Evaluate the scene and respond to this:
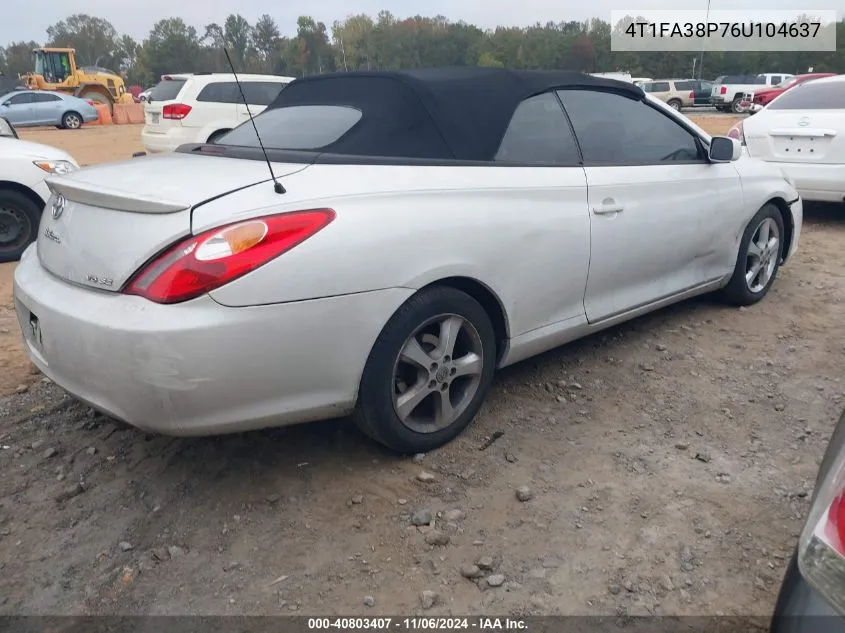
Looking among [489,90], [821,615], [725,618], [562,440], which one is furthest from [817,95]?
[821,615]

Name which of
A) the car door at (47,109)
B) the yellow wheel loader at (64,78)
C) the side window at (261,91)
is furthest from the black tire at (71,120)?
the side window at (261,91)

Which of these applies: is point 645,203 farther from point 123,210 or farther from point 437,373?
point 123,210

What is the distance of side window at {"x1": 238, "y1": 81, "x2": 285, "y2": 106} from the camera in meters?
11.2

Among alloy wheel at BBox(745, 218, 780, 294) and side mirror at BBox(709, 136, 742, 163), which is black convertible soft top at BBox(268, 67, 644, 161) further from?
alloy wheel at BBox(745, 218, 780, 294)

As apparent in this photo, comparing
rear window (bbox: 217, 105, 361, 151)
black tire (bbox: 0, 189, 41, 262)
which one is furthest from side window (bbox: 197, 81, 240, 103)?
rear window (bbox: 217, 105, 361, 151)

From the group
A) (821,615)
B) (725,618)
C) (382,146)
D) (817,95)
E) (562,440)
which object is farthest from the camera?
(817,95)

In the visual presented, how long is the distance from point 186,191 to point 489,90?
1.46 metres

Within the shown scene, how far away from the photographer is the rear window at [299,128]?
2994 mm

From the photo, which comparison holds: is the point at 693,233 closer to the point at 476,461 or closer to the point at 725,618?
the point at 476,461

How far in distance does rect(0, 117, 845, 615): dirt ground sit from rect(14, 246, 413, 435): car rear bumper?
1.34 feet

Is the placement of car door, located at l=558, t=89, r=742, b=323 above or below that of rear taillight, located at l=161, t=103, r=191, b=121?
below

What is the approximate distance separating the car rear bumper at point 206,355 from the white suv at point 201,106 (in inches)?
355

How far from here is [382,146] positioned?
2857 mm

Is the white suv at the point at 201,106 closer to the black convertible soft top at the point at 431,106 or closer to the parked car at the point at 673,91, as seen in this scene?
the black convertible soft top at the point at 431,106
